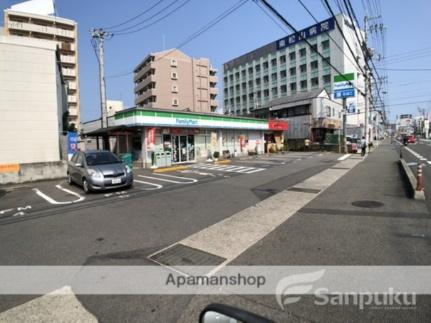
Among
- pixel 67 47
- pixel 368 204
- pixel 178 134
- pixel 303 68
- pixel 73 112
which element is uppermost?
pixel 67 47

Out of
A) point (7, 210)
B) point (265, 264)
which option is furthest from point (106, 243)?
point (7, 210)

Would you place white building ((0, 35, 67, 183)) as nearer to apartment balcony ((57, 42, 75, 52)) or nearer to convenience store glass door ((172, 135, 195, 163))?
convenience store glass door ((172, 135, 195, 163))

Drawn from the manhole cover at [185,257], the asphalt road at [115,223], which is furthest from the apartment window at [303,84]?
the manhole cover at [185,257]

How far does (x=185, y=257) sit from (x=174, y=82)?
55081 millimetres

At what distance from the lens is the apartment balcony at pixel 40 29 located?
42.6 m

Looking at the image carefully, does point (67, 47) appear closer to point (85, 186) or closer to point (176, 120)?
point (176, 120)

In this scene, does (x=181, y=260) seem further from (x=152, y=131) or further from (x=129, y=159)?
(x=152, y=131)

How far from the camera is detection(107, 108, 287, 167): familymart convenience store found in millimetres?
17516

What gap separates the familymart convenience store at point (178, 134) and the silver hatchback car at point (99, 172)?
629cm

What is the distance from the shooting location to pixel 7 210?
783 centimetres

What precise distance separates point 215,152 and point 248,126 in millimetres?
5817

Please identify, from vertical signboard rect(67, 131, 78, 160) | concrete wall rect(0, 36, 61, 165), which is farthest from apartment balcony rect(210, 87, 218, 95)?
vertical signboard rect(67, 131, 78, 160)

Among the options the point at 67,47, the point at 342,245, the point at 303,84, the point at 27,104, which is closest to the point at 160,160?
the point at 27,104

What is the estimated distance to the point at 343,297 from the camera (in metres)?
3.10
